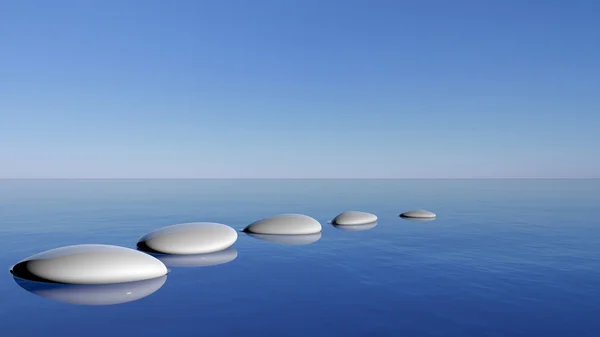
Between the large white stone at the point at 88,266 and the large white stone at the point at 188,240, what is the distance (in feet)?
19.3

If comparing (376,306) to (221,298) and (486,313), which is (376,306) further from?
(221,298)

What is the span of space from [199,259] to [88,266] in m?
7.17

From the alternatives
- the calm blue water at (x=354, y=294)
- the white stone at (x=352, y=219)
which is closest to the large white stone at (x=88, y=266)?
the calm blue water at (x=354, y=294)

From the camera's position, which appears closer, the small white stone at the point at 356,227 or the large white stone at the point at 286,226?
the large white stone at the point at 286,226

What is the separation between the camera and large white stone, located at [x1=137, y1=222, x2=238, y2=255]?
25734mm

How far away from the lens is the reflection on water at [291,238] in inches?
1211

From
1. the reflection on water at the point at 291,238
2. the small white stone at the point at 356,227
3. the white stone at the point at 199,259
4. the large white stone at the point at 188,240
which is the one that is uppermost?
the large white stone at the point at 188,240

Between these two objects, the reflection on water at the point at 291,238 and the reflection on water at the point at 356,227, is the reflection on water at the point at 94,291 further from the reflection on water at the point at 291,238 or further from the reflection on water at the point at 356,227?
the reflection on water at the point at 356,227

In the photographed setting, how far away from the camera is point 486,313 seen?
14.4 meters

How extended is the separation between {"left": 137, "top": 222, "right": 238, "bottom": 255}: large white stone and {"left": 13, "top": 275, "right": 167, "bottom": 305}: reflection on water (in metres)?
6.56

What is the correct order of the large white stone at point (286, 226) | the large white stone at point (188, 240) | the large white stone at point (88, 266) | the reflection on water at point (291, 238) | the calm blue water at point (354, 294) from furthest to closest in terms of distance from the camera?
the large white stone at point (286, 226), the reflection on water at point (291, 238), the large white stone at point (188, 240), the large white stone at point (88, 266), the calm blue water at point (354, 294)

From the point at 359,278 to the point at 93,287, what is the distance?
12.9 metres

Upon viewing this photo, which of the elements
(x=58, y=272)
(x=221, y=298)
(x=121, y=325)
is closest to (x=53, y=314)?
(x=121, y=325)

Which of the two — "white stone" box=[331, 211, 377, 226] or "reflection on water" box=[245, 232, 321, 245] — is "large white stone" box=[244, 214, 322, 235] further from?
"white stone" box=[331, 211, 377, 226]
